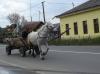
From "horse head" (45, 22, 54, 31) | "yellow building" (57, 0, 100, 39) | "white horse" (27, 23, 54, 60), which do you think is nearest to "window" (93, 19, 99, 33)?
"yellow building" (57, 0, 100, 39)

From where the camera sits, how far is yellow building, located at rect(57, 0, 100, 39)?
47531 mm

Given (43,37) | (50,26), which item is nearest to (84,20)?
(43,37)

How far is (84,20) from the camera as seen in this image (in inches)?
2005

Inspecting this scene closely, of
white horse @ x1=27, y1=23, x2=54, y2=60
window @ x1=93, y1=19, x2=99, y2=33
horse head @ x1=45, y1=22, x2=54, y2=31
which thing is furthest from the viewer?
window @ x1=93, y1=19, x2=99, y2=33

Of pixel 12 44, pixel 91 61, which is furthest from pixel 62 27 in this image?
pixel 91 61

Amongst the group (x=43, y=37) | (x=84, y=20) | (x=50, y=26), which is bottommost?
(x=43, y=37)

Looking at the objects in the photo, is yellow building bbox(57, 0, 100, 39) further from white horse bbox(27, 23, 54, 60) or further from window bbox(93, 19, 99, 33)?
white horse bbox(27, 23, 54, 60)

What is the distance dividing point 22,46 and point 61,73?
315 inches

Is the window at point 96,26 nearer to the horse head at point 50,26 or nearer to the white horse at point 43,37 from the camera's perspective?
the white horse at point 43,37

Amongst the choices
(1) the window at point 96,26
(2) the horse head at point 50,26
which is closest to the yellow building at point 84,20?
(1) the window at point 96,26

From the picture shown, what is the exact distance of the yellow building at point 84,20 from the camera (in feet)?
156

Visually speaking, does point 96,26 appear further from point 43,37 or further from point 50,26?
point 50,26

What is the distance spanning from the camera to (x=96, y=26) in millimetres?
47875

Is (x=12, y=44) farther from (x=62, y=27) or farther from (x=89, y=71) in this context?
(x=62, y=27)
